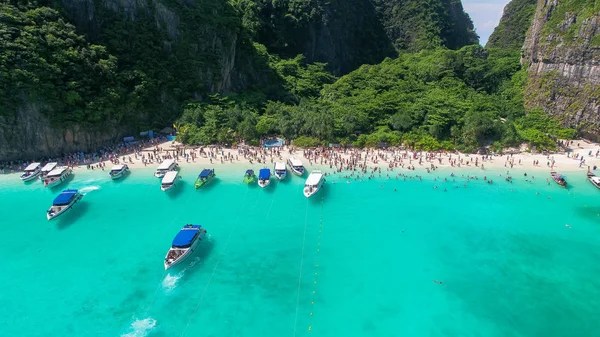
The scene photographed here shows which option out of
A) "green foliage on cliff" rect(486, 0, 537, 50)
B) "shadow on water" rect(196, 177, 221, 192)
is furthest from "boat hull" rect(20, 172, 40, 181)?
"green foliage on cliff" rect(486, 0, 537, 50)

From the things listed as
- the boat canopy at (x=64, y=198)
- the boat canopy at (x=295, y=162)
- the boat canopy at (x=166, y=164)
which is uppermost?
the boat canopy at (x=295, y=162)

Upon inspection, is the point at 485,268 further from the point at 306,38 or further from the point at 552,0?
the point at 306,38

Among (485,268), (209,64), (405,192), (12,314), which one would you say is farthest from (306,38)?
(12,314)

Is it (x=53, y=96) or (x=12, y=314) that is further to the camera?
(x=53, y=96)

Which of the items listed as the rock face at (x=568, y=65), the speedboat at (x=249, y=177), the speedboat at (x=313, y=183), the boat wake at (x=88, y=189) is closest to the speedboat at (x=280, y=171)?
the speedboat at (x=249, y=177)

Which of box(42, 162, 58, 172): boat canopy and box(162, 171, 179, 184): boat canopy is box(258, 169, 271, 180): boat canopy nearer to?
box(162, 171, 179, 184): boat canopy

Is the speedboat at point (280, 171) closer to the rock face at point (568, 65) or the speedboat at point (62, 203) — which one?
the speedboat at point (62, 203)
